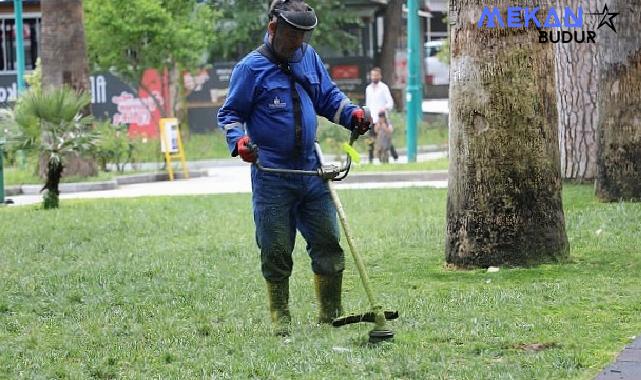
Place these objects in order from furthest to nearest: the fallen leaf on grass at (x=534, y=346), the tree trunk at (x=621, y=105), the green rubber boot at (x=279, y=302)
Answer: the tree trunk at (x=621, y=105)
the green rubber boot at (x=279, y=302)
the fallen leaf on grass at (x=534, y=346)

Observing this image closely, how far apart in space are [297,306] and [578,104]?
800 centimetres

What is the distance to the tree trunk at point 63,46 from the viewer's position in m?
21.4

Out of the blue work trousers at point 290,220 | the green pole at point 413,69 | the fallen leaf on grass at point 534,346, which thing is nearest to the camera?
the fallen leaf on grass at point 534,346

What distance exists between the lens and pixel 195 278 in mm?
9594

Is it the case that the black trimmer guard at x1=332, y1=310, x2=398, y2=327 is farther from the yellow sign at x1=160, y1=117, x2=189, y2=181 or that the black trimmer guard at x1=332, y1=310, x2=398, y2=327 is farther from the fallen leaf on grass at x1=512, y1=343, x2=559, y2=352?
the yellow sign at x1=160, y1=117, x2=189, y2=181

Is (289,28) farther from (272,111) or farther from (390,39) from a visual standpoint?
(390,39)

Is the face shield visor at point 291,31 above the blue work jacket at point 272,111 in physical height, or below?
above

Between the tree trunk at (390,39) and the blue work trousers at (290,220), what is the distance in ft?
104

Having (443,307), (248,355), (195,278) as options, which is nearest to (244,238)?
(195,278)

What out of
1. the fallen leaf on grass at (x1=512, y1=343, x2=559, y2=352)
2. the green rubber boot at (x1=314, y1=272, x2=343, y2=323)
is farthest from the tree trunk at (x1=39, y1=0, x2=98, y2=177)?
the fallen leaf on grass at (x1=512, y1=343, x2=559, y2=352)

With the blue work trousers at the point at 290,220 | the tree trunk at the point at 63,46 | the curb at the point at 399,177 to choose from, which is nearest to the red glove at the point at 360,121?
the blue work trousers at the point at 290,220

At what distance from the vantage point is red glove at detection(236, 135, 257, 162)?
6.76 m

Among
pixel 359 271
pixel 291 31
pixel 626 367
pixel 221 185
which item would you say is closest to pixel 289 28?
pixel 291 31

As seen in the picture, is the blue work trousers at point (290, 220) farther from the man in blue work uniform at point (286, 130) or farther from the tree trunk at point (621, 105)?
the tree trunk at point (621, 105)
